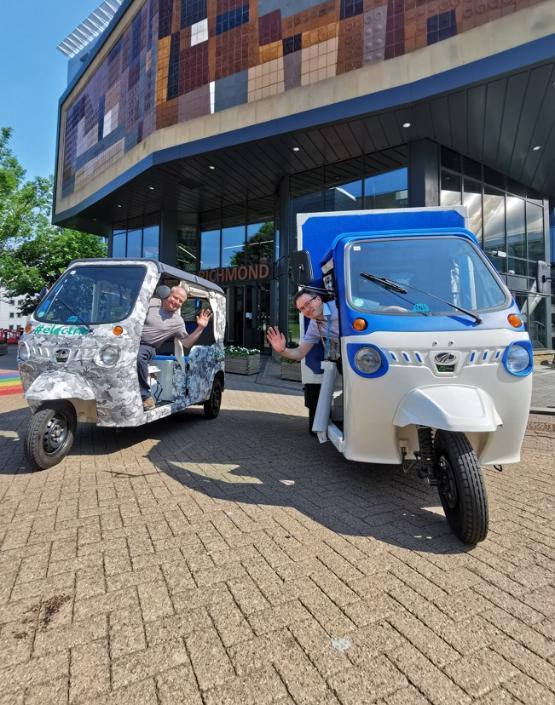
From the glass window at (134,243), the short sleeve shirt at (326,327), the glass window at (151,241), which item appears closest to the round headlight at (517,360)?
the short sleeve shirt at (326,327)

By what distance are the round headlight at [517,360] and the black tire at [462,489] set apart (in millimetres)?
668

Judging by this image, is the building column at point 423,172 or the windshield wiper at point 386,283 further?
the building column at point 423,172

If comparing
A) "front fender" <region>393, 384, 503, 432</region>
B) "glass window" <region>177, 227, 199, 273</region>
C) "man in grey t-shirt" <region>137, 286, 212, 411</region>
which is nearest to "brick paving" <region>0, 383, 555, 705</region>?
"front fender" <region>393, 384, 503, 432</region>

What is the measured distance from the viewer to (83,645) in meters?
1.81

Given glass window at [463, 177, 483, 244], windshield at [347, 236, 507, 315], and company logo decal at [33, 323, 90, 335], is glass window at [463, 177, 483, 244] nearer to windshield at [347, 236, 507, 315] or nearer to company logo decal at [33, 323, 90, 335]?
windshield at [347, 236, 507, 315]

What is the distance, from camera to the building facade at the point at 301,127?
10.1 meters

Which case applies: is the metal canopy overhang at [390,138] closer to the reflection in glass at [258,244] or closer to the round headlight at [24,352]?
the reflection in glass at [258,244]

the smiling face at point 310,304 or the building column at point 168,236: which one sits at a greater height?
the building column at point 168,236

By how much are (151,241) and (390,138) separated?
13640 millimetres

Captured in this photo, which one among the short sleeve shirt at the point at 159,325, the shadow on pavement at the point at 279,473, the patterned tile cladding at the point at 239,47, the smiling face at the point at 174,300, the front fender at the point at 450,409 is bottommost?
the shadow on pavement at the point at 279,473

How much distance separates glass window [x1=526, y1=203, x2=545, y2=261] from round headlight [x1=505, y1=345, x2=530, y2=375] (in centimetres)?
1745

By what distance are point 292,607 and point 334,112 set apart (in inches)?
480

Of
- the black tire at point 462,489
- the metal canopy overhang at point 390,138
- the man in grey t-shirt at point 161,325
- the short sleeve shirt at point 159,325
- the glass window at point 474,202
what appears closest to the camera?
the black tire at point 462,489

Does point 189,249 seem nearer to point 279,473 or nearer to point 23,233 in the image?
point 23,233
